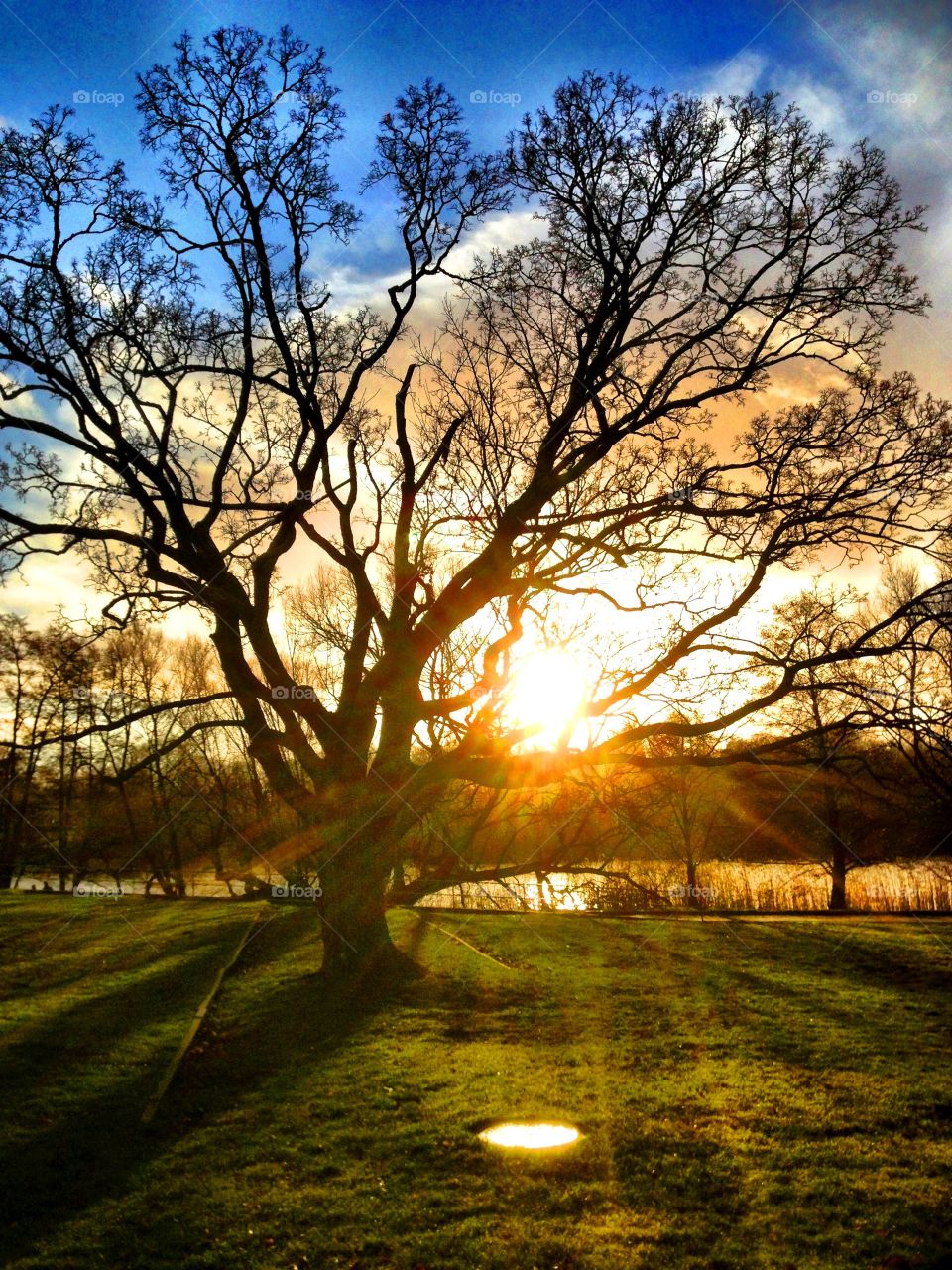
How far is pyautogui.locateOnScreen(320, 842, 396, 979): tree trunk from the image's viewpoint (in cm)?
1219

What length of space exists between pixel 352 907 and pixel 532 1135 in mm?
5854

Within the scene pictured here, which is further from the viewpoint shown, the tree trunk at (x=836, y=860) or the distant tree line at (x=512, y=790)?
the tree trunk at (x=836, y=860)

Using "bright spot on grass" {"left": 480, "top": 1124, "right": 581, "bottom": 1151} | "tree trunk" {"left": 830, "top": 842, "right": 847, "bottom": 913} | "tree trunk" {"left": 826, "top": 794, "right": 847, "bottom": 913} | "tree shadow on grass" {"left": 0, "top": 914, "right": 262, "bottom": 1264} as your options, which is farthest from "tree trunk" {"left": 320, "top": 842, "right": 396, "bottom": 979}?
"tree trunk" {"left": 830, "top": 842, "right": 847, "bottom": 913}

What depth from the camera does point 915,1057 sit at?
873 centimetres

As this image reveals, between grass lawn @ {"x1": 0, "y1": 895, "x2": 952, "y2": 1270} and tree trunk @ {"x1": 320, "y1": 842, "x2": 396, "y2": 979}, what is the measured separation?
1.70ft

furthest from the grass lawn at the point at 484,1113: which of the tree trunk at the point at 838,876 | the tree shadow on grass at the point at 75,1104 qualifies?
the tree trunk at the point at 838,876

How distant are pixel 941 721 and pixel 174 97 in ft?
40.6

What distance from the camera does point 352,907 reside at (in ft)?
40.0

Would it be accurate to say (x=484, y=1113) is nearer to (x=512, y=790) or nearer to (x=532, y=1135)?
(x=532, y=1135)

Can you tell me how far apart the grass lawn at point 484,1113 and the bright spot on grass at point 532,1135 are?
0.48 ft

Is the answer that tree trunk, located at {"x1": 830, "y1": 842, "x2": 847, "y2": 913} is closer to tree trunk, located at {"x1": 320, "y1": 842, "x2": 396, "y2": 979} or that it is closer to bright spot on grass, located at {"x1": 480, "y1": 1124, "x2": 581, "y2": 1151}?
tree trunk, located at {"x1": 320, "y1": 842, "x2": 396, "y2": 979}

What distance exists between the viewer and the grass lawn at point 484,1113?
5141 millimetres

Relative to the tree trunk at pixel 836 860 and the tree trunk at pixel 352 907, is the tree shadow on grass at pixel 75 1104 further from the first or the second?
the tree trunk at pixel 836 860

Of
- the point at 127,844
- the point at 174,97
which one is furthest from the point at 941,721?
the point at 127,844
